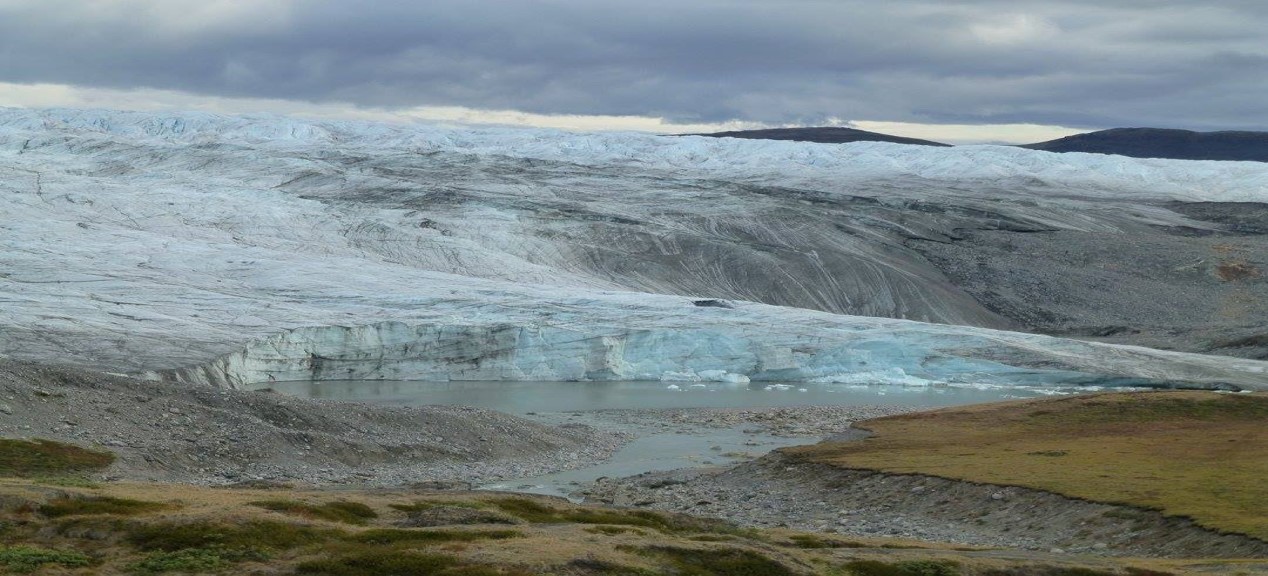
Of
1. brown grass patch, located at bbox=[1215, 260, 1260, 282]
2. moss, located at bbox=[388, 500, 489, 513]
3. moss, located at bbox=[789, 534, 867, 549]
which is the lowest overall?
brown grass patch, located at bbox=[1215, 260, 1260, 282]

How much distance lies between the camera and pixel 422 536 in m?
18.6

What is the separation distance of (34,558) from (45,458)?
15.2m

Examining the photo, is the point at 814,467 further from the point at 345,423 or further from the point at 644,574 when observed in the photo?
the point at 644,574

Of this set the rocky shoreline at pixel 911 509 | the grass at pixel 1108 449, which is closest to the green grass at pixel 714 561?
the rocky shoreline at pixel 911 509

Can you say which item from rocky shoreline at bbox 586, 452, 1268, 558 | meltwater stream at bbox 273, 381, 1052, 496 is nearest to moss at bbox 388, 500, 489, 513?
rocky shoreline at bbox 586, 452, 1268, 558

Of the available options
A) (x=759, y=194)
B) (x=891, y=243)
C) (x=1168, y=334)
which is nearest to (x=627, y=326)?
(x=1168, y=334)

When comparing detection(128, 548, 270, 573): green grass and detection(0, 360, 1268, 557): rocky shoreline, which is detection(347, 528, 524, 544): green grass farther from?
detection(0, 360, 1268, 557): rocky shoreline

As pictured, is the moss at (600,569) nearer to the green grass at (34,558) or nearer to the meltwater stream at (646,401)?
the green grass at (34,558)

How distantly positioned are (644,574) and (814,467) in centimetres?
1849

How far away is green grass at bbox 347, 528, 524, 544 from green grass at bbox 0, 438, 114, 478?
12450 mm

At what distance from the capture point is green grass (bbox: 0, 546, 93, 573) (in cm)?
1533

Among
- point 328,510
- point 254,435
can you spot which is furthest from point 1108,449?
point 328,510

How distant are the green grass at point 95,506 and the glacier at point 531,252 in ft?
103

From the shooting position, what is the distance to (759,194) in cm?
13012
